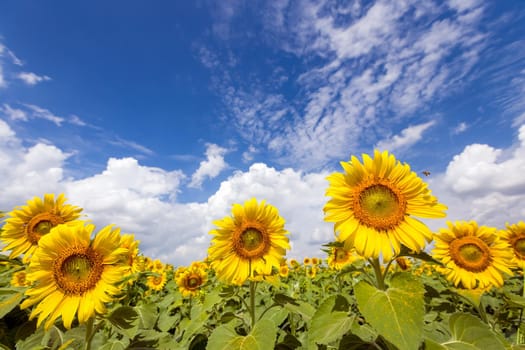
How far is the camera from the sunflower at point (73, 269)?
273cm

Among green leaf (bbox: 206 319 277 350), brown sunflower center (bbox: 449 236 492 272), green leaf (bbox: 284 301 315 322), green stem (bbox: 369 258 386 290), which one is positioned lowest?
green leaf (bbox: 206 319 277 350)

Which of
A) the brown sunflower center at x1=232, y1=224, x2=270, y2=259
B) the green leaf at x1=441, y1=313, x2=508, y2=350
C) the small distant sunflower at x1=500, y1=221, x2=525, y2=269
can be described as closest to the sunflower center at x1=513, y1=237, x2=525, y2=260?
the small distant sunflower at x1=500, y1=221, x2=525, y2=269

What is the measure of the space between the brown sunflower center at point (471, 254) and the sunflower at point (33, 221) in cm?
500

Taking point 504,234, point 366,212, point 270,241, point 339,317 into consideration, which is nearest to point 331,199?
point 366,212

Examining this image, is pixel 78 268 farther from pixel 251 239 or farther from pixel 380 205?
pixel 380 205

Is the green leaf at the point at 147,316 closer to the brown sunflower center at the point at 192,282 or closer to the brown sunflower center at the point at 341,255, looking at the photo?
the brown sunflower center at the point at 192,282

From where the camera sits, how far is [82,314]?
8.66 feet

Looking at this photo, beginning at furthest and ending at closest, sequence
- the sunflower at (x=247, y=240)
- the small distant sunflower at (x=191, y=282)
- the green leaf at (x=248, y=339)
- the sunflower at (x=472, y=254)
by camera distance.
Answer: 1. the small distant sunflower at (x=191, y=282)
2. the sunflower at (x=472, y=254)
3. the sunflower at (x=247, y=240)
4. the green leaf at (x=248, y=339)

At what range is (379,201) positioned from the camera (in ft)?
9.37

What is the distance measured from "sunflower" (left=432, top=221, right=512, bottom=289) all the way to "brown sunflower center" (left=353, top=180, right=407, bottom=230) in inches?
68.2

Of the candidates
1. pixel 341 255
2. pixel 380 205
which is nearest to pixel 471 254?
pixel 380 205

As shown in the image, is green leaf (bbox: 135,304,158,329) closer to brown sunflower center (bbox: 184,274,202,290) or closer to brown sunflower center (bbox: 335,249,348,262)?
Answer: brown sunflower center (bbox: 184,274,202,290)

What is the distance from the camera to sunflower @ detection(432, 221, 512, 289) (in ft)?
13.2

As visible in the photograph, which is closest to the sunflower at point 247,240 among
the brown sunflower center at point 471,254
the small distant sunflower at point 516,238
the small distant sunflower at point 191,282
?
the brown sunflower center at point 471,254
